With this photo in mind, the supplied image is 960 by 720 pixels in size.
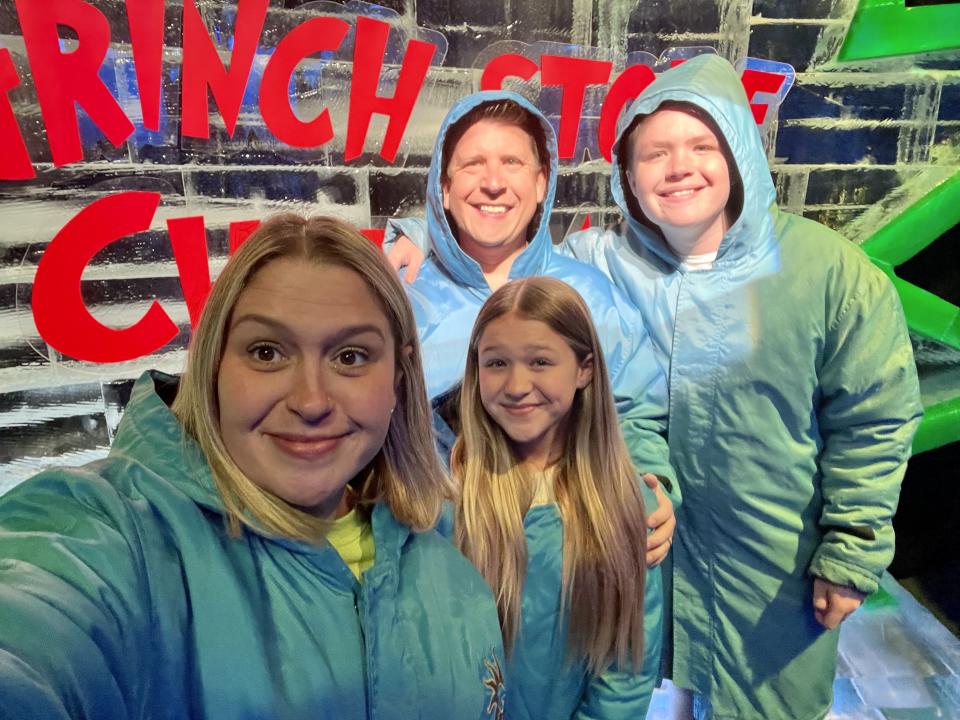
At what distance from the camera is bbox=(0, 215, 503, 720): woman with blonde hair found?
61 centimetres

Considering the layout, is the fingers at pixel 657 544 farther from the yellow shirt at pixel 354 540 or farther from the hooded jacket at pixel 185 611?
the yellow shirt at pixel 354 540

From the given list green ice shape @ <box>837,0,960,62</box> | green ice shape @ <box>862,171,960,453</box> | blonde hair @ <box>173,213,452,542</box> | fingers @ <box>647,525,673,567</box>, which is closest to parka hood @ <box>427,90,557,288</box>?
blonde hair @ <box>173,213,452,542</box>

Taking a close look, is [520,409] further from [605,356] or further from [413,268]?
[413,268]

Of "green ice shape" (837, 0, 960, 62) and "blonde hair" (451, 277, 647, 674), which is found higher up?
"green ice shape" (837, 0, 960, 62)

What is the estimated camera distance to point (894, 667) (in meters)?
1.97

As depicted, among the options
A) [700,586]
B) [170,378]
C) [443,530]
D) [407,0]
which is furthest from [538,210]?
[700,586]

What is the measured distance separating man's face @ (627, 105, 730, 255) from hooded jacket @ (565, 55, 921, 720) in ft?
0.11

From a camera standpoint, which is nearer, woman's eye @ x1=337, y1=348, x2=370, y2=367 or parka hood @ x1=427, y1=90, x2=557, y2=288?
woman's eye @ x1=337, y1=348, x2=370, y2=367

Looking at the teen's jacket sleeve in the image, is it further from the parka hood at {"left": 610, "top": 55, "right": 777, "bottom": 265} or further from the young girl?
the young girl

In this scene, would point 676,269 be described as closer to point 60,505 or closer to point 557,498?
point 557,498

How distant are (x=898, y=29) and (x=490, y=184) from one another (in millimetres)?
1256

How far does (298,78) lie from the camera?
1.39m

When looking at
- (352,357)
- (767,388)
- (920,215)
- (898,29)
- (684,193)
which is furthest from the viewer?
(920,215)

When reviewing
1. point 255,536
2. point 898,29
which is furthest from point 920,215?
point 255,536
